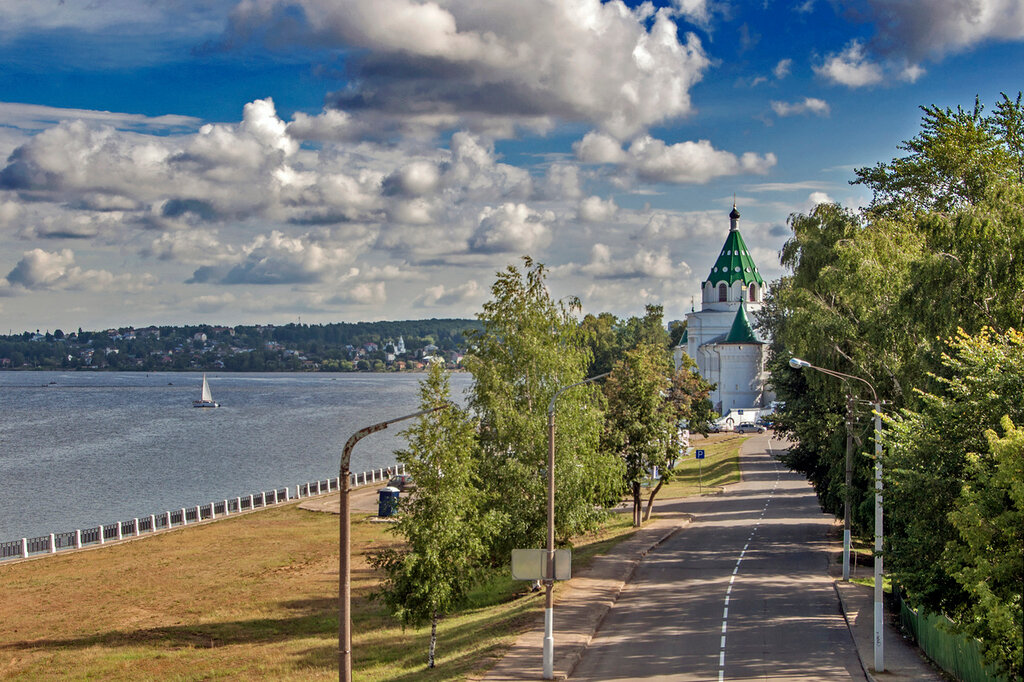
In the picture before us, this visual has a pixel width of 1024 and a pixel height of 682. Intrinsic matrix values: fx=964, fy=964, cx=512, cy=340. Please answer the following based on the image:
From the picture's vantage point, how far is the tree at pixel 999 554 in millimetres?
14188

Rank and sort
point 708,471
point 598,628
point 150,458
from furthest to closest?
point 150,458
point 708,471
point 598,628

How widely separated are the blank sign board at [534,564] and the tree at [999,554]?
337 inches

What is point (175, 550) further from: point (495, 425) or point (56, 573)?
point (495, 425)

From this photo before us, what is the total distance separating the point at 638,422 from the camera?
4544cm

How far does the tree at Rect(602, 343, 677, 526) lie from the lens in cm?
4522

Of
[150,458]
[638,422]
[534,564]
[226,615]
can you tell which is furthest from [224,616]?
[150,458]

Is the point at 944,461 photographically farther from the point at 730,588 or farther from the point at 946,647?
the point at 730,588

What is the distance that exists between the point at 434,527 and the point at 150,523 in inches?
1384

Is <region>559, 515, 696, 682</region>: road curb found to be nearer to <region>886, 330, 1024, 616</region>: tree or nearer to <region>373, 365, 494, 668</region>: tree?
<region>373, 365, 494, 668</region>: tree

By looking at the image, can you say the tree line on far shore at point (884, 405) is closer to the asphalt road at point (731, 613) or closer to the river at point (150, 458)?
the asphalt road at point (731, 613)

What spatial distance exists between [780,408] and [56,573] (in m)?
35.1

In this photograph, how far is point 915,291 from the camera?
26562 mm

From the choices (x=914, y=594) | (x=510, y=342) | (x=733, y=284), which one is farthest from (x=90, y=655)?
(x=733, y=284)

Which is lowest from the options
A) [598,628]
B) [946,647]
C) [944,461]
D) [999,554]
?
[598,628]
